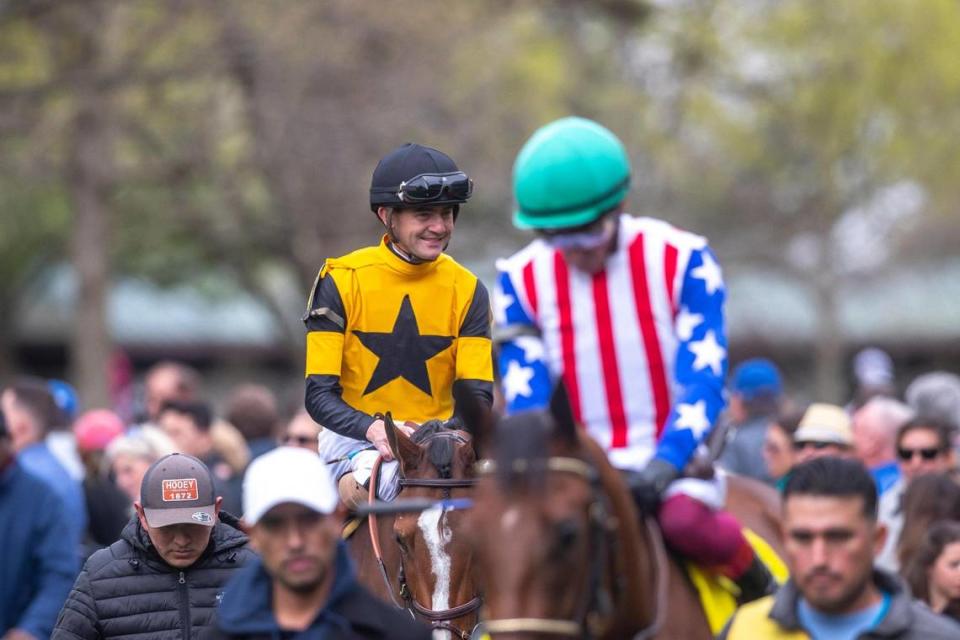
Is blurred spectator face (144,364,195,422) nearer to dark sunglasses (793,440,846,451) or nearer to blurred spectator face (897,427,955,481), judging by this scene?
dark sunglasses (793,440,846,451)

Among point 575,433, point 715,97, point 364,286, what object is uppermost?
point 715,97

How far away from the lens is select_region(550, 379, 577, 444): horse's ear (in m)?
4.75

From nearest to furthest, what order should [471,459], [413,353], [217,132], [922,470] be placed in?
1. [471,459]
2. [413,353]
3. [922,470]
4. [217,132]

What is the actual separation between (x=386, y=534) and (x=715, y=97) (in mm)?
27939

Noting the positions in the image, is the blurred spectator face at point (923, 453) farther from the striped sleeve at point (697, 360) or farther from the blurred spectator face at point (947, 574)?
the striped sleeve at point (697, 360)

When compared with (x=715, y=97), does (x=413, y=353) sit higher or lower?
lower

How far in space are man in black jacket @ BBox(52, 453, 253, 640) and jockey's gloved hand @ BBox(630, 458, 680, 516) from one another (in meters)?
2.28

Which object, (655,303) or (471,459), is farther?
(471,459)

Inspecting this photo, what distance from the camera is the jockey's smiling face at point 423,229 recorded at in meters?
7.58

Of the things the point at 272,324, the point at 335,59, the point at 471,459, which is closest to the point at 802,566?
the point at 471,459

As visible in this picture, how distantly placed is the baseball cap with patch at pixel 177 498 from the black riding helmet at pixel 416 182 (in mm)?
1548

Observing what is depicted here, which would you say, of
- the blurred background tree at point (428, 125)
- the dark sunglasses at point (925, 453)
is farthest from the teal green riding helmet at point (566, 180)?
the blurred background tree at point (428, 125)

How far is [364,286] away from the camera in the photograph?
7.67m

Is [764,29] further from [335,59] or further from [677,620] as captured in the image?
[677,620]
